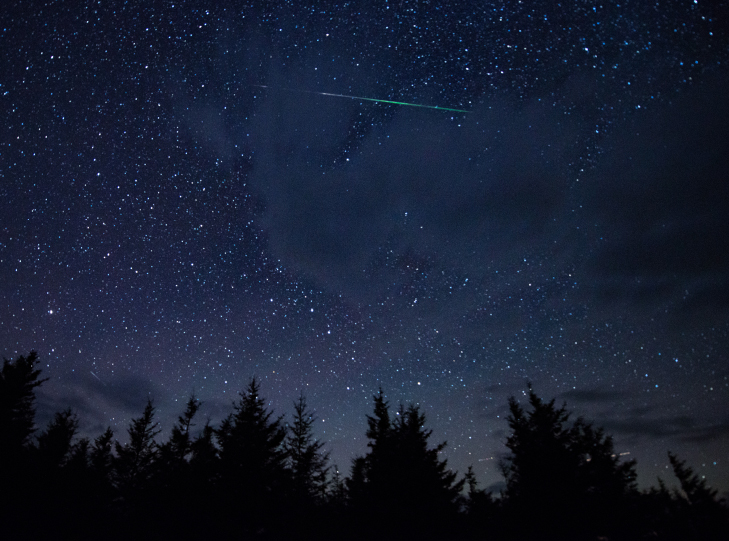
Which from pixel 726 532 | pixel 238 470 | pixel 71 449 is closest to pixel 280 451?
pixel 238 470

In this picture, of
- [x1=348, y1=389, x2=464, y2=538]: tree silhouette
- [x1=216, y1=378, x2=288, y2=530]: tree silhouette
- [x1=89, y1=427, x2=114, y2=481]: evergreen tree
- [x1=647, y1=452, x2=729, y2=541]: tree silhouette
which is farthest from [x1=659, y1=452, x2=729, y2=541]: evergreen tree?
[x1=89, y1=427, x2=114, y2=481]: evergreen tree

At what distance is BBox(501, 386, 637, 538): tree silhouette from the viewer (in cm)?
1642

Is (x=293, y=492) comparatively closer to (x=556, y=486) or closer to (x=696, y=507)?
(x=556, y=486)

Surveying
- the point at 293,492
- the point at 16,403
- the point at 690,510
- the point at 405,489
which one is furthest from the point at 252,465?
the point at 690,510

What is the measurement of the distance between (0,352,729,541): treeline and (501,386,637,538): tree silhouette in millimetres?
50

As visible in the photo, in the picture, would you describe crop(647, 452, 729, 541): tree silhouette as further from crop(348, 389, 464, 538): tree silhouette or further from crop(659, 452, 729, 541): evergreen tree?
crop(348, 389, 464, 538): tree silhouette

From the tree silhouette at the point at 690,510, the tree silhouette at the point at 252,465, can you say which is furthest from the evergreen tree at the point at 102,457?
the tree silhouette at the point at 690,510

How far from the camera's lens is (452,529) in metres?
16.2

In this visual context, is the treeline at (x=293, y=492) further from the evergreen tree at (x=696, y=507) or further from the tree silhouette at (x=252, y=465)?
the evergreen tree at (x=696, y=507)

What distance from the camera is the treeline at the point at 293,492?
50.9 ft

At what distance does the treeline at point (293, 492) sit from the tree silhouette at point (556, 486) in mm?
50

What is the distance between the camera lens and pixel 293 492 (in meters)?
17.7

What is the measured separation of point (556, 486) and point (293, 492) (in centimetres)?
1292

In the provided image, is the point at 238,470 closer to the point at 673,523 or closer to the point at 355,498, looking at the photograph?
the point at 355,498
